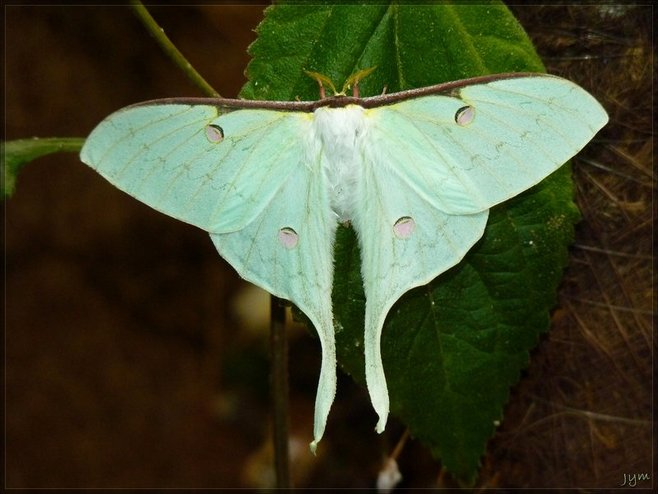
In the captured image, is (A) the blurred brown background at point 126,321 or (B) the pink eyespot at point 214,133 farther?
(A) the blurred brown background at point 126,321

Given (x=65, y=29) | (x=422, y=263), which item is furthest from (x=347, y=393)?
(x=65, y=29)

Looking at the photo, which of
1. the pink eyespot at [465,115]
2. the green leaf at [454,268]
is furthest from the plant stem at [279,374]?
the pink eyespot at [465,115]

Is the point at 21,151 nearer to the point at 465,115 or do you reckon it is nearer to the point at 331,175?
the point at 331,175

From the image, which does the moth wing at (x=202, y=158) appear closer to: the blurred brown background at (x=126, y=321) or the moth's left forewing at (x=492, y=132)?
the moth's left forewing at (x=492, y=132)

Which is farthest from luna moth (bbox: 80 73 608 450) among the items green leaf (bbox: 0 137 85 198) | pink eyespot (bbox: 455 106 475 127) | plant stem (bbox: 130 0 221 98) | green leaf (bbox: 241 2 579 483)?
green leaf (bbox: 0 137 85 198)

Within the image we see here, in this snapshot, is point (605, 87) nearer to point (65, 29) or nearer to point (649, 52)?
point (649, 52)

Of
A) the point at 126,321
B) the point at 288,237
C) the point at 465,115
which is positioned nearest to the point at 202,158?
the point at 288,237
